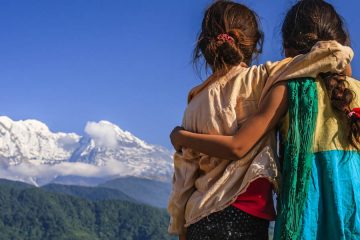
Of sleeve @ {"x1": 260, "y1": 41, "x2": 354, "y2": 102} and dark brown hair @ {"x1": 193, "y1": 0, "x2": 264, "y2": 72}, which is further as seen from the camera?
dark brown hair @ {"x1": 193, "y1": 0, "x2": 264, "y2": 72}

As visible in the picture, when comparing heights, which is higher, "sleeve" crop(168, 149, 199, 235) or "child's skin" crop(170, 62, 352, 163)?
"child's skin" crop(170, 62, 352, 163)

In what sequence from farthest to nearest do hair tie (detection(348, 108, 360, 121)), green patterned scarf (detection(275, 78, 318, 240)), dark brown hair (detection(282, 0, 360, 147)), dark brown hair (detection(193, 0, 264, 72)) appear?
1. dark brown hair (detection(193, 0, 264, 72))
2. dark brown hair (detection(282, 0, 360, 147))
3. hair tie (detection(348, 108, 360, 121))
4. green patterned scarf (detection(275, 78, 318, 240))

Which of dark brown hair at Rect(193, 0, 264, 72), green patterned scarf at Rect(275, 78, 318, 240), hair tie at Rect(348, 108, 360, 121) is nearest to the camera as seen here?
green patterned scarf at Rect(275, 78, 318, 240)

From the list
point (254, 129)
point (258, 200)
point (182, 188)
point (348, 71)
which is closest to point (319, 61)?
point (348, 71)

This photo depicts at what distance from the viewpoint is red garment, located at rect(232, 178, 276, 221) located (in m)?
2.22

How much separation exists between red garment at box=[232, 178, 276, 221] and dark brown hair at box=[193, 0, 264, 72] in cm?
54

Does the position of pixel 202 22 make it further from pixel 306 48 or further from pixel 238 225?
pixel 238 225

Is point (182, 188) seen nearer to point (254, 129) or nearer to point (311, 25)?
point (254, 129)

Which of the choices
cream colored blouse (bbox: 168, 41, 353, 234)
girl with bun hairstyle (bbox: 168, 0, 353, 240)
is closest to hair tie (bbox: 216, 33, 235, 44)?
girl with bun hairstyle (bbox: 168, 0, 353, 240)

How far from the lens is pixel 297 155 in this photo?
6.96 feet

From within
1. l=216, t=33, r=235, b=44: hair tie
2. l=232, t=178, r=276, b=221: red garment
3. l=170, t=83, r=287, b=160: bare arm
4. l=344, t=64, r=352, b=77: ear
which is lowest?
l=232, t=178, r=276, b=221: red garment

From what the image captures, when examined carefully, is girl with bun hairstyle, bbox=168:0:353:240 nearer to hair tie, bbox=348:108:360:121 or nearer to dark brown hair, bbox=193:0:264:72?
dark brown hair, bbox=193:0:264:72

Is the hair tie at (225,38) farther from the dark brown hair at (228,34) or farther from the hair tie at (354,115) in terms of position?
the hair tie at (354,115)

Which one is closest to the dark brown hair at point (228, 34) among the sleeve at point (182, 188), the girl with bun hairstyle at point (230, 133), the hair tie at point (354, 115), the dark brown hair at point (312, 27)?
the girl with bun hairstyle at point (230, 133)
